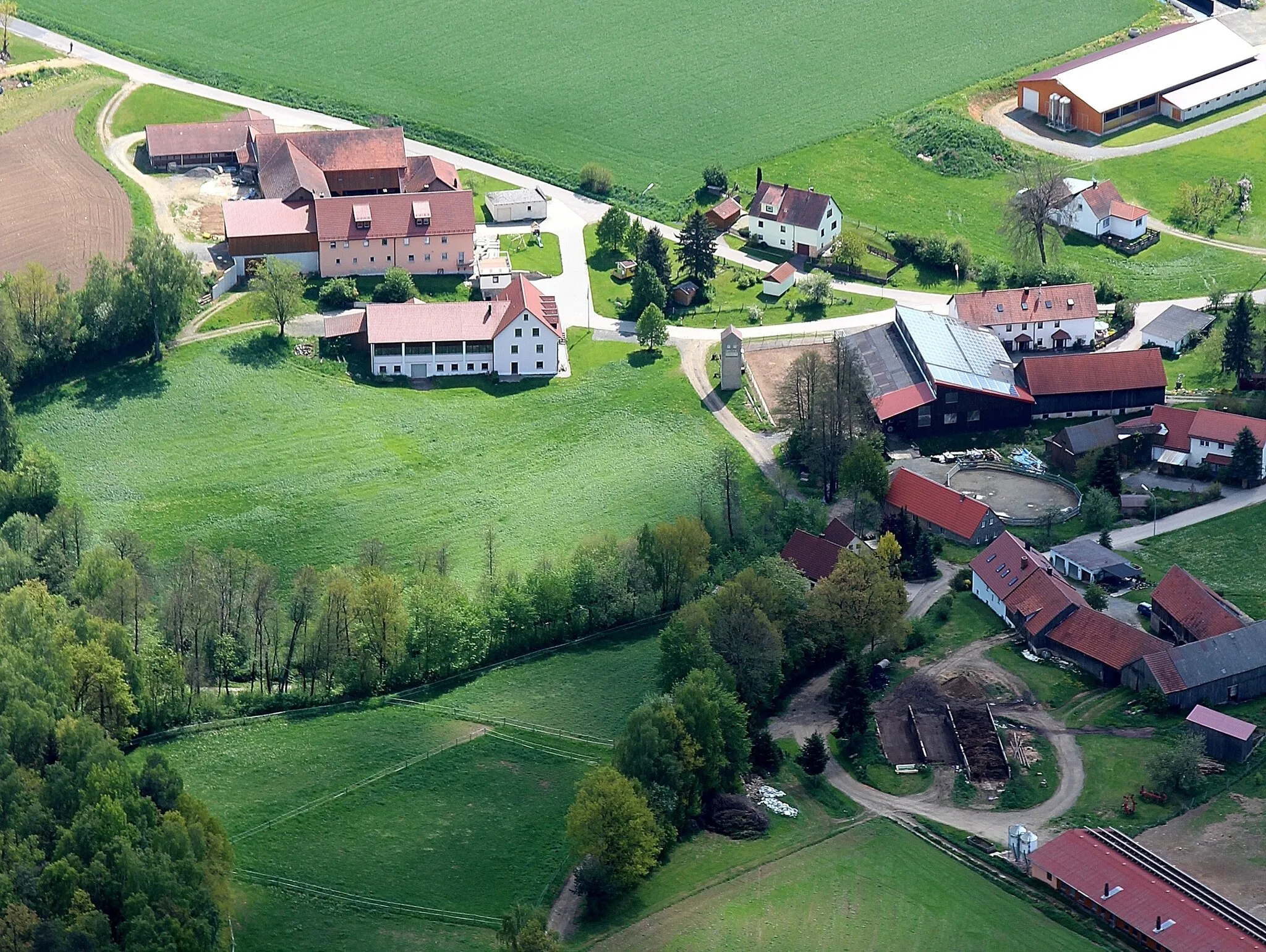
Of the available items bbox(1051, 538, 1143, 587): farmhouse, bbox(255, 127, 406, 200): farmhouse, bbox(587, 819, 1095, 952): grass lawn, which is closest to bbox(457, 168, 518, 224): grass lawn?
bbox(255, 127, 406, 200): farmhouse

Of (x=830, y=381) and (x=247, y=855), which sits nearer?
(x=247, y=855)

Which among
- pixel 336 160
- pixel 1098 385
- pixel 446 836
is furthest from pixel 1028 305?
pixel 446 836

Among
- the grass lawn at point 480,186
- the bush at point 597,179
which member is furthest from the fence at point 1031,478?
the grass lawn at point 480,186

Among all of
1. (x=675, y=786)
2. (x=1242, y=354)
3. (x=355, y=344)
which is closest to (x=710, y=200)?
(x=355, y=344)

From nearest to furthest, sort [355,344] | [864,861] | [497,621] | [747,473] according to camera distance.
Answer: [864,861]
[497,621]
[747,473]
[355,344]

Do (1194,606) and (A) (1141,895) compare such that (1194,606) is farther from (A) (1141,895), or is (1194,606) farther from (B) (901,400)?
(B) (901,400)

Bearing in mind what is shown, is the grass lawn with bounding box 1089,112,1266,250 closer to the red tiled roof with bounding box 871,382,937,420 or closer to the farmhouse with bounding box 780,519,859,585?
the red tiled roof with bounding box 871,382,937,420

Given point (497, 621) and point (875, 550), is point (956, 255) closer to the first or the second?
point (875, 550)
